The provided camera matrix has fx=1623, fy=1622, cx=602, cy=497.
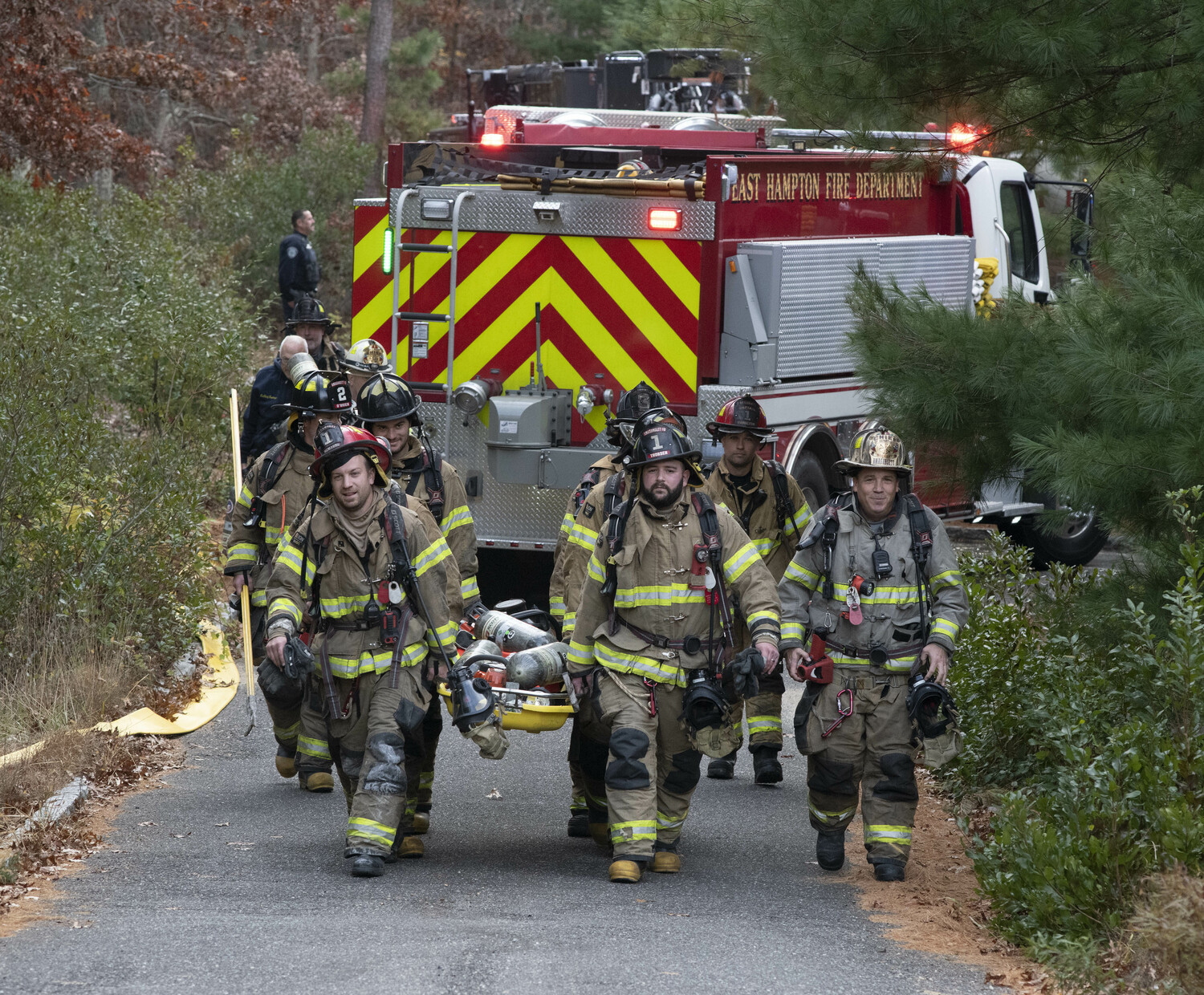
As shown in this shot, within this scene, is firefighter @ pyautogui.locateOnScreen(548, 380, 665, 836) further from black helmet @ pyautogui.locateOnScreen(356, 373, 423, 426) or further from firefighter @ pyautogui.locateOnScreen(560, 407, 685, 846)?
black helmet @ pyautogui.locateOnScreen(356, 373, 423, 426)

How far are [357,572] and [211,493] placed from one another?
19.4 ft

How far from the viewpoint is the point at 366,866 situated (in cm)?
581

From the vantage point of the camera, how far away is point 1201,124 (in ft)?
18.9

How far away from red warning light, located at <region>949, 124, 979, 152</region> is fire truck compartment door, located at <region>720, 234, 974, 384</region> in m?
1.74

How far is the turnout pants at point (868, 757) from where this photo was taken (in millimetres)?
6047

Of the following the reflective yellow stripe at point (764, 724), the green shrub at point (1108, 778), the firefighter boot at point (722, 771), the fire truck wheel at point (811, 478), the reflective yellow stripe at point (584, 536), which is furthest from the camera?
the fire truck wheel at point (811, 478)

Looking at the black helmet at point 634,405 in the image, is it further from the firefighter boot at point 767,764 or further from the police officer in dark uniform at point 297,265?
the police officer in dark uniform at point 297,265

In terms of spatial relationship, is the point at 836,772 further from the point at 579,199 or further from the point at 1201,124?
the point at 579,199

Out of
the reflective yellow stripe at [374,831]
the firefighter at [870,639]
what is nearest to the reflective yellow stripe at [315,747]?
the reflective yellow stripe at [374,831]

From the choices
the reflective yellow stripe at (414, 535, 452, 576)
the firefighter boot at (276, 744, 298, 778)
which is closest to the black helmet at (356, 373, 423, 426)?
the reflective yellow stripe at (414, 535, 452, 576)

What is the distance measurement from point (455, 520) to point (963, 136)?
2.72 metres

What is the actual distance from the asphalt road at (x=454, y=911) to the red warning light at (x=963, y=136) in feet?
9.53

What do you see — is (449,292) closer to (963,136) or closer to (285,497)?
(285,497)

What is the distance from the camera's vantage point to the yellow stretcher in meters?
6.01
